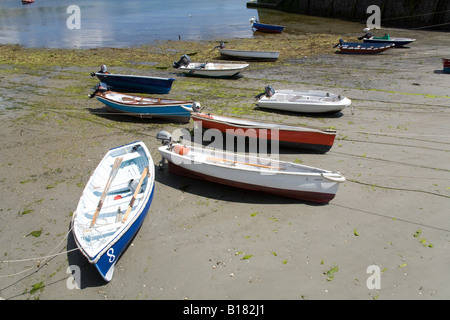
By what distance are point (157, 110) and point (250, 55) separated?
1400cm

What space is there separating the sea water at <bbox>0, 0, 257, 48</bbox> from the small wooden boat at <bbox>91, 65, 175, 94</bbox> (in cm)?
1677

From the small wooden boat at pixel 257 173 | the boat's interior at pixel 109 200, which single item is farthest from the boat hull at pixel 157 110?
the boat's interior at pixel 109 200

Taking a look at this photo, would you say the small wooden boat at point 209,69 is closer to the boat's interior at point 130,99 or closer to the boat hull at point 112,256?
the boat's interior at point 130,99

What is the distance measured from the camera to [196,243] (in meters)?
7.92

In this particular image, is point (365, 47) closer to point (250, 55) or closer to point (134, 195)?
point (250, 55)

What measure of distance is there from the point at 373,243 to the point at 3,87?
905 inches

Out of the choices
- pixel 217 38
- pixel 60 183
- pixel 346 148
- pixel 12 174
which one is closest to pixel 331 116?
pixel 346 148

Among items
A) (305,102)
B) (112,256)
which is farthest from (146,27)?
(112,256)

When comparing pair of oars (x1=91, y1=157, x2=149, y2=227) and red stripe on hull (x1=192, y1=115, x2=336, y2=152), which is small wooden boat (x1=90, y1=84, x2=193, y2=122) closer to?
red stripe on hull (x1=192, y1=115, x2=336, y2=152)

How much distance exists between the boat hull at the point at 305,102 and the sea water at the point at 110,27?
23991 mm

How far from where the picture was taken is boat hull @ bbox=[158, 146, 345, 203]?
28.8 ft

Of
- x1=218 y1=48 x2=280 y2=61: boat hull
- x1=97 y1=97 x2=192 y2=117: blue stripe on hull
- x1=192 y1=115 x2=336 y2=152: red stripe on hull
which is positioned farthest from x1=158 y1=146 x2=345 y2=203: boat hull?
x1=218 y1=48 x2=280 y2=61: boat hull

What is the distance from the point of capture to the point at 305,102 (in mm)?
14664

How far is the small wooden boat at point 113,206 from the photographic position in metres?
6.79
